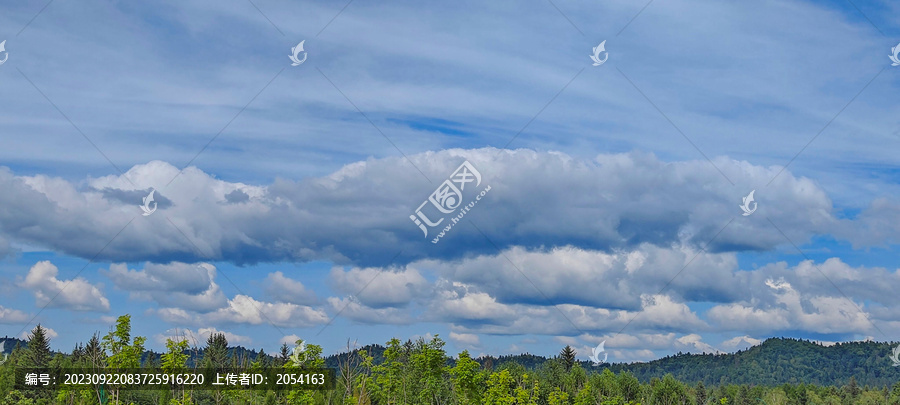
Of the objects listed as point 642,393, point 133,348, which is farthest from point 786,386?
point 133,348

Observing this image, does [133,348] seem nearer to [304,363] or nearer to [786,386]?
[304,363]

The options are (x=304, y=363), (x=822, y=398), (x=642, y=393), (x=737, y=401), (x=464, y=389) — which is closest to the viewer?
(x=304, y=363)

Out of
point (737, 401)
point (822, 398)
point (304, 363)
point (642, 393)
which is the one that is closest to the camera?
point (304, 363)

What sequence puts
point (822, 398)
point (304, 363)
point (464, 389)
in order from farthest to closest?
point (822, 398) → point (464, 389) → point (304, 363)

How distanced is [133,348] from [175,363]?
1423mm

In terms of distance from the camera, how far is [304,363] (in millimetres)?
24516

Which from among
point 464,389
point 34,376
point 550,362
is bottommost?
point 464,389

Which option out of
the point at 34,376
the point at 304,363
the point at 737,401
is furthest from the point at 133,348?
the point at 737,401

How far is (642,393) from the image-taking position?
110 m

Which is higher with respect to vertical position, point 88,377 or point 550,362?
point 550,362

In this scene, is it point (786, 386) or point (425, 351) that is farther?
point (786, 386)

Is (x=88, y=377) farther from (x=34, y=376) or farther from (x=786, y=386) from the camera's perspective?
(x=786, y=386)

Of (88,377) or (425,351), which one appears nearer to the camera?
(88,377)

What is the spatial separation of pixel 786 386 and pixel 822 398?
840cm
